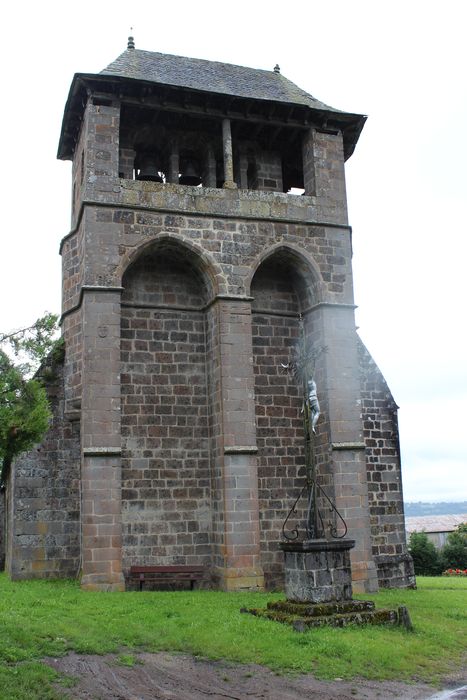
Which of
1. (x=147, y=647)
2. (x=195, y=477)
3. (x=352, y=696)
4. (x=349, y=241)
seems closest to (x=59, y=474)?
(x=195, y=477)

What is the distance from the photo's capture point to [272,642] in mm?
9383

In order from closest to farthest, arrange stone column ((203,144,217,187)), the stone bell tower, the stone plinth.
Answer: the stone plinth
the stone bell tower
stone column ((203,144,217,187))

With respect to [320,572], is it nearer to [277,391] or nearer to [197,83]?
[277,391]

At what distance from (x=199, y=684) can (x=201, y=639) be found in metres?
1.61

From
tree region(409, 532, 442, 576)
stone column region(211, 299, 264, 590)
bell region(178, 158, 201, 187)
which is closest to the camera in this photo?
stone column region(211, 299, 264, 590)

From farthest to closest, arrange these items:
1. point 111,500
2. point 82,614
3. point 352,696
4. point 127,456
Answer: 1. point 127,456
2. point 111,500
3. point 82,614
4. point 352,696

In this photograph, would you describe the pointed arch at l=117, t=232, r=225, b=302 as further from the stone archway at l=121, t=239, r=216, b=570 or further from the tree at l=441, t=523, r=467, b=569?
the tree at l=441, t=523, r=467, b=569

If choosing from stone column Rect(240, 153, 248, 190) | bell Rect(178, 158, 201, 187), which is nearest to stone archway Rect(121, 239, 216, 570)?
bell Rect(178, 158, 201, 187)

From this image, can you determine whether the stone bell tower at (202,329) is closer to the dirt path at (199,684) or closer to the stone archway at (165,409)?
the stone archway at (165,409)

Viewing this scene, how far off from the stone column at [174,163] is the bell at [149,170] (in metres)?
0.38

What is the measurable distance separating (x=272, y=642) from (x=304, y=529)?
6.92 meters

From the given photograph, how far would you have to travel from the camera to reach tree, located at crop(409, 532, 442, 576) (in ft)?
92.7

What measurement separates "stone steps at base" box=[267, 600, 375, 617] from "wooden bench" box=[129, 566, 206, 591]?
13.9ft

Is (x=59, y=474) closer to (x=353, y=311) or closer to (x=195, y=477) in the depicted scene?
(x=195, y=477)
